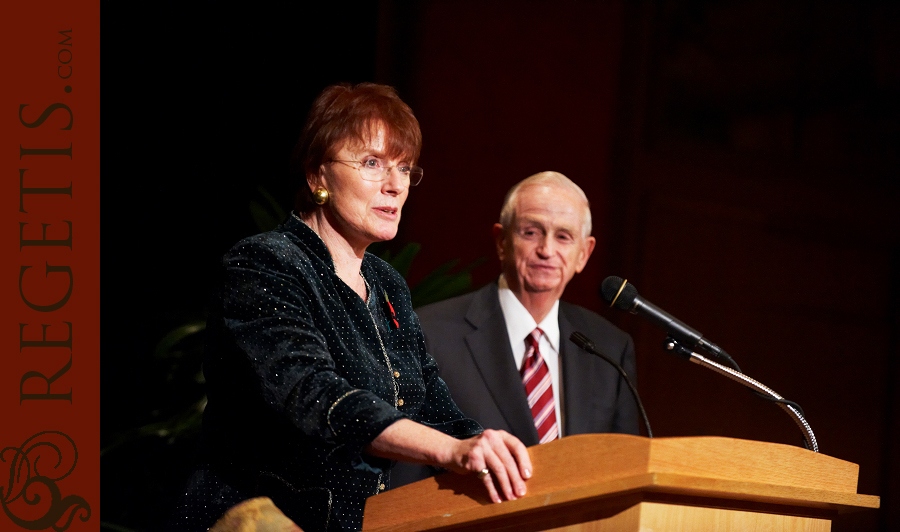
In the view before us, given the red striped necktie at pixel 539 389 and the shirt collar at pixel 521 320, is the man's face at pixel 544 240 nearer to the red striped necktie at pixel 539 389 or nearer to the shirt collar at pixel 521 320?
the shirt collar at pixel 521 320

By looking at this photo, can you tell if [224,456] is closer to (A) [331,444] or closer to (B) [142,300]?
(A) [331,444]

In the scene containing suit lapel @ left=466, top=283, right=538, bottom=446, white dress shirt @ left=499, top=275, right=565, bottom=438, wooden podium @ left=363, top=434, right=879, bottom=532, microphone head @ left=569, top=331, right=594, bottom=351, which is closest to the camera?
wooden podium @ left=363, top=434, right=879, bottom=532

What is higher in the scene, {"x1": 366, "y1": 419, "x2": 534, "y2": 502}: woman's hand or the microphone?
the microphone

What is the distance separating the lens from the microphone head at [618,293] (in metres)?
1.77

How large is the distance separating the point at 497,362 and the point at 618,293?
1043 millimetres

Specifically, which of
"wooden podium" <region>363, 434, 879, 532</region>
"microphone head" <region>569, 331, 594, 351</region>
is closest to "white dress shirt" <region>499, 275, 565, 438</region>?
"microphone head" <region>569, 331, 594, 351</region>

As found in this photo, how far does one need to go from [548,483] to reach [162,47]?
264 cm

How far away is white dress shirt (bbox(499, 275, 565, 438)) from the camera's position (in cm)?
292

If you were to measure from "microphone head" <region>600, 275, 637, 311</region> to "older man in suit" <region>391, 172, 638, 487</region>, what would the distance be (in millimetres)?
935

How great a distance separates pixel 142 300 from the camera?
3221 millimetres

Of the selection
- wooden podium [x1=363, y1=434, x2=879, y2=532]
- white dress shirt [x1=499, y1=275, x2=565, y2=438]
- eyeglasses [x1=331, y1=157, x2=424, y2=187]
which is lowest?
white dress shirt [x1=499, y1=275, x2=565, y2=438]

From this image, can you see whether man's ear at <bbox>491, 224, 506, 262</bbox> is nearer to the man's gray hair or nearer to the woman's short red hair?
the man's gray hair

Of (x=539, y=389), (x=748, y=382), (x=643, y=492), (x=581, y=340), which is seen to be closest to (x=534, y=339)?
(x=539, y=389)

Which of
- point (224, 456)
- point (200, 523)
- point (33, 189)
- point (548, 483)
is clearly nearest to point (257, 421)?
point (224, 456)
